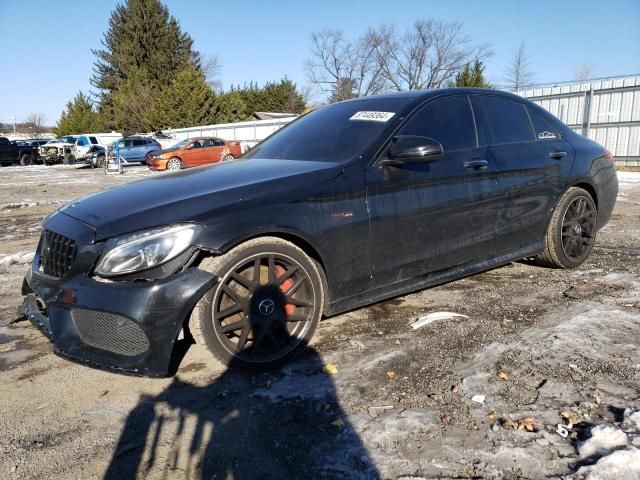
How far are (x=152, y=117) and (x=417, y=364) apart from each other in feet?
146

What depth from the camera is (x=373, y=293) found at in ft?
10.8

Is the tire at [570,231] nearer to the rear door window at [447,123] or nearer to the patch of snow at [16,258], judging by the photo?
the rear door window at [447,123]

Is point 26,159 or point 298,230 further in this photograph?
point 26,159

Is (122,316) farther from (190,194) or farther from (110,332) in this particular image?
(190,194)

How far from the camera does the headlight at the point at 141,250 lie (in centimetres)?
247

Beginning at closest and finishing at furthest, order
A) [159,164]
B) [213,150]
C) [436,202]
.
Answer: [436,202], [159,164], [213,150]

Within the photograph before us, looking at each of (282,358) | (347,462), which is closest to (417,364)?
(282,358)

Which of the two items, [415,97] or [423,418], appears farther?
[415,97]

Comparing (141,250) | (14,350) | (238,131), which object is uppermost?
(238,131)

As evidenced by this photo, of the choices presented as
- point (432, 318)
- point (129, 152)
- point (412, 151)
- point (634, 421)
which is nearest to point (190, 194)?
point (412, 151)

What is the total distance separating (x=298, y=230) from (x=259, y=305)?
48 cm

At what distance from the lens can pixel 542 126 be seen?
4.48m

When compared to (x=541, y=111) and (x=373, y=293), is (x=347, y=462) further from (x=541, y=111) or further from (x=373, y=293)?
(x=541, y=111)

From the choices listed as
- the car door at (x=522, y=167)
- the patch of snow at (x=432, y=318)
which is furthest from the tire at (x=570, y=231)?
the patch of snow at (x=432, y=318)
